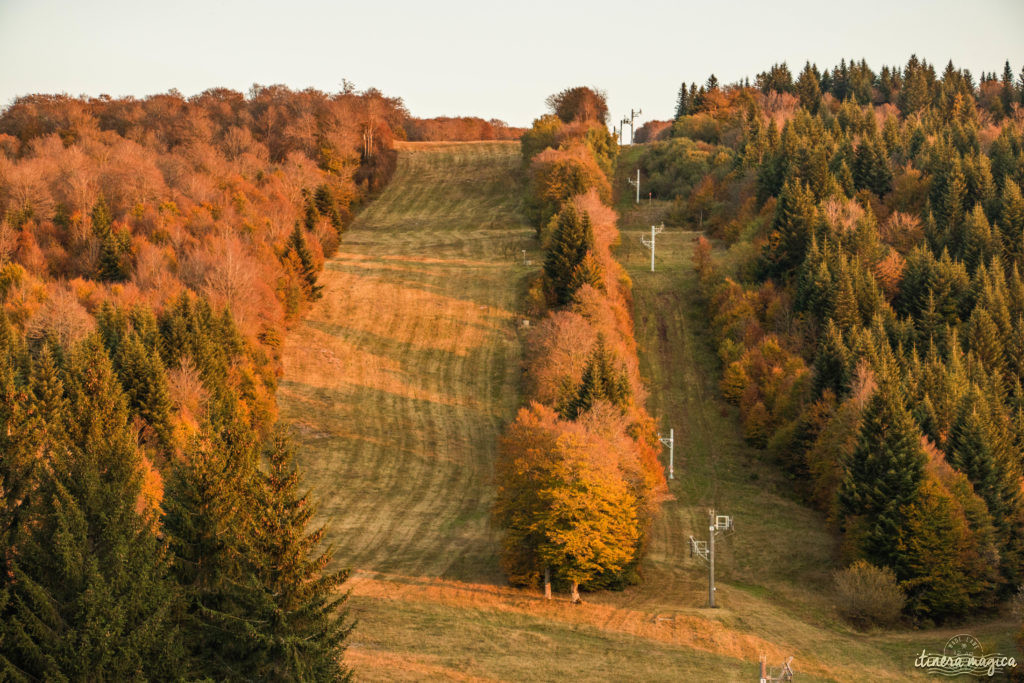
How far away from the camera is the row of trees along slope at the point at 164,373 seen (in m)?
29.4

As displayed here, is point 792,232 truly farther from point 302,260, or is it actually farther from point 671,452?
point 302,260

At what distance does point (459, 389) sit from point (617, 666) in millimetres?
42188

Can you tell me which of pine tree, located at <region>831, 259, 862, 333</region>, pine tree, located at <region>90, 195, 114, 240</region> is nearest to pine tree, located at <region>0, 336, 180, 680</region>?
pine tree, located at <region>90, 195, 114, 240</region>

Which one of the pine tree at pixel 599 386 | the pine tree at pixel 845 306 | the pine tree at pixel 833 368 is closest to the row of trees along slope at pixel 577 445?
the pine tree at pixel 599 386

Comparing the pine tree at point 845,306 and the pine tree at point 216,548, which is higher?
the pine tree at point 845,306

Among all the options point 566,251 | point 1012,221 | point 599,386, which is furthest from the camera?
point 1012,221

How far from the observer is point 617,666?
45.4 m

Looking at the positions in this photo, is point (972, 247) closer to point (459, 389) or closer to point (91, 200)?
point (459, 389)

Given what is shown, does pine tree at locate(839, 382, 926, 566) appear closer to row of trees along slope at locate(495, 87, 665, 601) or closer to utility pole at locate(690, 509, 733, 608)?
utility pole at locate(690, 509, 733, 608)

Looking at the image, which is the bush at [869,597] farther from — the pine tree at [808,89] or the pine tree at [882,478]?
the pine tree at [808,89]

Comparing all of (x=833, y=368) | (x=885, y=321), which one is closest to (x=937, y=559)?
(x=833, y=368)

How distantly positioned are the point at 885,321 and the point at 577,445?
4531 centimetres

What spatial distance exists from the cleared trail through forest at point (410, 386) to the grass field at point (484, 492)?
185mm

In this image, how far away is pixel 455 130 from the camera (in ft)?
593
